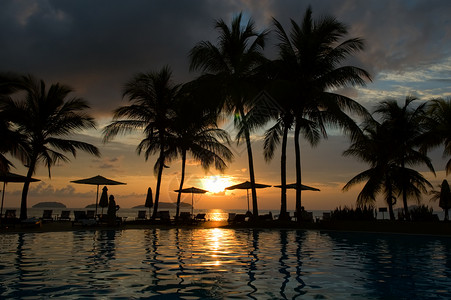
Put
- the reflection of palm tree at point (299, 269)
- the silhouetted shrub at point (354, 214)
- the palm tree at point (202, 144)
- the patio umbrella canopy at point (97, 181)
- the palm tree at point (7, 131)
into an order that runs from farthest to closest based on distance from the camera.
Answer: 1. the palm tree at point (202, 144)
2. the patio umbrella canopy at point (97, 181)
3. the silhouetted shrub at point (354, 214)
4. the palm tree at point (7, 131)
5. the reflection of palm tree at point (299, 269)

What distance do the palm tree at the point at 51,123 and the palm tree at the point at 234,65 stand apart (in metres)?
7.85

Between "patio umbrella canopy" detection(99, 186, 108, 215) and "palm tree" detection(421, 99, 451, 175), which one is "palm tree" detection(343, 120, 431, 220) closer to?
"palm tree" detection(421, 99, 451, 175)

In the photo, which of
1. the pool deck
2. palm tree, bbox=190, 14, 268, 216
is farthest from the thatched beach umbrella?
palm tree, bbox=190, 14, 268, 216

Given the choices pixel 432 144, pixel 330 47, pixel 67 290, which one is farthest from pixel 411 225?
pixel 67 290

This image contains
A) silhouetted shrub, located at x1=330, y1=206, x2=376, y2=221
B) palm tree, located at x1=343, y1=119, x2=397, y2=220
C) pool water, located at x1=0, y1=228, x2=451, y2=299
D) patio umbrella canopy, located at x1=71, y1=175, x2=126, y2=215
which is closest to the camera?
pool water, located at x1=0, y1=228, x2=451, y2=299

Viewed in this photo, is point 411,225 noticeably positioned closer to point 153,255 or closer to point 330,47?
point 330,47

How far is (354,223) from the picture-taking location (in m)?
20.8

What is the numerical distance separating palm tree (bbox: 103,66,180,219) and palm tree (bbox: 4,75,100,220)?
7.14 ft

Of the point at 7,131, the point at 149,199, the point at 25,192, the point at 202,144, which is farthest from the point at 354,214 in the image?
the point at 25,192

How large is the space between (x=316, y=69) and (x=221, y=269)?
52.2 feet

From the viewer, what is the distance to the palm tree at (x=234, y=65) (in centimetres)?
2367

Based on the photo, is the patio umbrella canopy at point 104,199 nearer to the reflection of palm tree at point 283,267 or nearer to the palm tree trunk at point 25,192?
the palm tree trunk at point 25,192

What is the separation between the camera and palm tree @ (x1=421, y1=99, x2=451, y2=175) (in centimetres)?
2150

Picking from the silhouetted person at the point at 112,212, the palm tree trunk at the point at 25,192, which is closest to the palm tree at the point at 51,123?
the palm tree trunk at the point at 25,192
